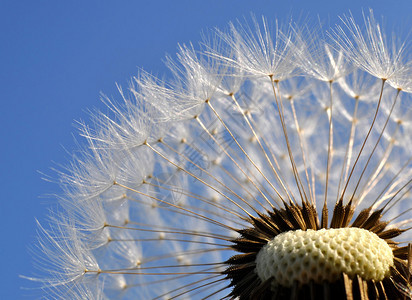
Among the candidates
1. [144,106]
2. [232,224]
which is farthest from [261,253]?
[144,106]

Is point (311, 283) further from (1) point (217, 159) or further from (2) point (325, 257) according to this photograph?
(1) point (217, 159)

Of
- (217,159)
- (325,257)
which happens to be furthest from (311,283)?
(217,159)

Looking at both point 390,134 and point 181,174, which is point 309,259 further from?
point 390,134

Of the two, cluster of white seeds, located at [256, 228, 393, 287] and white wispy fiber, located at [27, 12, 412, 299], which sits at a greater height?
white wispy fiber, located at [27, 12, 412, 299]

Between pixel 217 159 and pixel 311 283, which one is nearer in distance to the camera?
pixel 311 283
